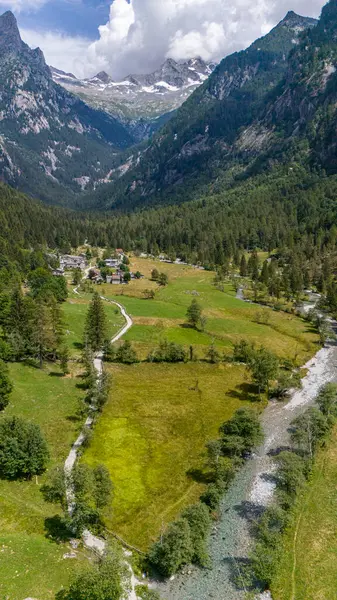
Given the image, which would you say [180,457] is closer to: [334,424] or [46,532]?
[46,532]

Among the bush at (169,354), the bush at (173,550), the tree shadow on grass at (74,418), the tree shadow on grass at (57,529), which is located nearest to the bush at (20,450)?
the tree shadow on grass at (57,529)

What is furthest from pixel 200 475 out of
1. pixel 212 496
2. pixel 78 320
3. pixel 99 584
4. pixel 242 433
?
pixel 78 320

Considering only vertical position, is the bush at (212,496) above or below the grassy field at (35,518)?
below

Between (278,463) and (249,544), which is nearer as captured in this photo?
(249,544)

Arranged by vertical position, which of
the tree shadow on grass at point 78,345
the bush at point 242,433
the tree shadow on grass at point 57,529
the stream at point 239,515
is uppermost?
the tree shadow on grass at point 78,345

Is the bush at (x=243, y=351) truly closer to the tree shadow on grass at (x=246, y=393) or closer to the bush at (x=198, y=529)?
the tree shadow on grass at (x=246, y=393)

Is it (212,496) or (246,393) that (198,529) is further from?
(246,393)

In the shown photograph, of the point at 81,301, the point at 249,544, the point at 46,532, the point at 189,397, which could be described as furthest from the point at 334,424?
the point at 81,301
